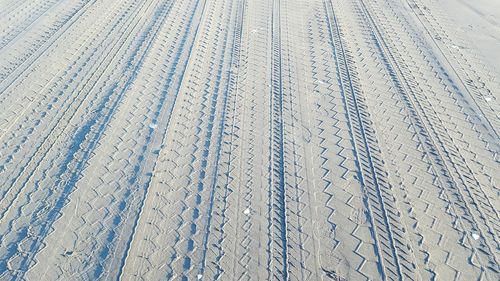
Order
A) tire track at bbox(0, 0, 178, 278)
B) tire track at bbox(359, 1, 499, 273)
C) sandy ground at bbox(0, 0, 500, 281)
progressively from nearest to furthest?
sandy ground at bbox(0, 0, 500, 281)
tire track at bbox(0, 0, 178, 278)
tire track at bbox(359, 1, 499, 273)

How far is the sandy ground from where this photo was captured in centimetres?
772

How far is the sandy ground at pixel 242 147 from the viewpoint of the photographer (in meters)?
7.72

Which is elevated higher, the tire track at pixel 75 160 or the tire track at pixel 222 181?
the tire track at pixel 222 181

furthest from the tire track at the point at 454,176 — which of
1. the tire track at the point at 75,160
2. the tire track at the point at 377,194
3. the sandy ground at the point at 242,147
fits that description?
the tire track at the point at 75,160

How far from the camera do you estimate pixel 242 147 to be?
9898 millimetres

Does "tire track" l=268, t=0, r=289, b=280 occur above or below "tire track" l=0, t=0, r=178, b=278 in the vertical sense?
above

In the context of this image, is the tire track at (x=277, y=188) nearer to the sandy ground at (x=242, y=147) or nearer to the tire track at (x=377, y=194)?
the sandy ground at (x=242, y=147)

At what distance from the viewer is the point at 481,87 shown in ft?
41.4

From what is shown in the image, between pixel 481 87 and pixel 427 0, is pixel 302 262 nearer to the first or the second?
pixel 481 87

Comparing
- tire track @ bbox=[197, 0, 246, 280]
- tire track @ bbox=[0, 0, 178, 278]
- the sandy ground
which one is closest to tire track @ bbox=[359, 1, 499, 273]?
the sandy ground

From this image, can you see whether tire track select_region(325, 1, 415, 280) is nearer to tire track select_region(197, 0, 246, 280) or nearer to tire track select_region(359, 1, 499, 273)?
tire track select_region(359, 1, 499, 273)

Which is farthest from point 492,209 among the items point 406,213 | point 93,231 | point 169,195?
point 93,231

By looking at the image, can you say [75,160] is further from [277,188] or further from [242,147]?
[277,188]

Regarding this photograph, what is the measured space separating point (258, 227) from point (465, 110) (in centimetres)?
707
